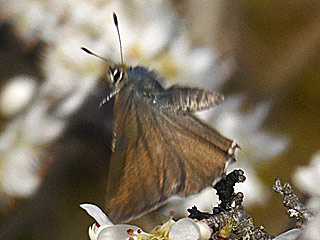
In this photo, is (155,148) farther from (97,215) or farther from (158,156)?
(97,215)

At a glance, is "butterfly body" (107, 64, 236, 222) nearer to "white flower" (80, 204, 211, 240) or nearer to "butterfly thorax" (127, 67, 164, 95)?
"butterfly thorax" (127, 67, 164, 95)

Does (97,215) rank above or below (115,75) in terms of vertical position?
below

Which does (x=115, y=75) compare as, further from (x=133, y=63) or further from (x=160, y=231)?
(x=160, y=231)

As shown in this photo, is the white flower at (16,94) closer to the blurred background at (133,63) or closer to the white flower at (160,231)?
the blurred background at (133,63)

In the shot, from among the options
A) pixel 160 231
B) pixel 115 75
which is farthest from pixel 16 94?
pixel 160 231

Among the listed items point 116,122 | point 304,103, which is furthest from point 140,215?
point 304,103

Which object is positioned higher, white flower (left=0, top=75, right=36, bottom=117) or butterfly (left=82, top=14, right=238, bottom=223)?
white flower (left=0, top=75, right=36, bottom=117)

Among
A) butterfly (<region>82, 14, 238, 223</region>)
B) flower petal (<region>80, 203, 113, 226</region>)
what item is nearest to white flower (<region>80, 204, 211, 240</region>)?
flower petal (<region>80, 203, 113, 226</region>)

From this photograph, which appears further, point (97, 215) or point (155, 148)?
point (155, 148)
